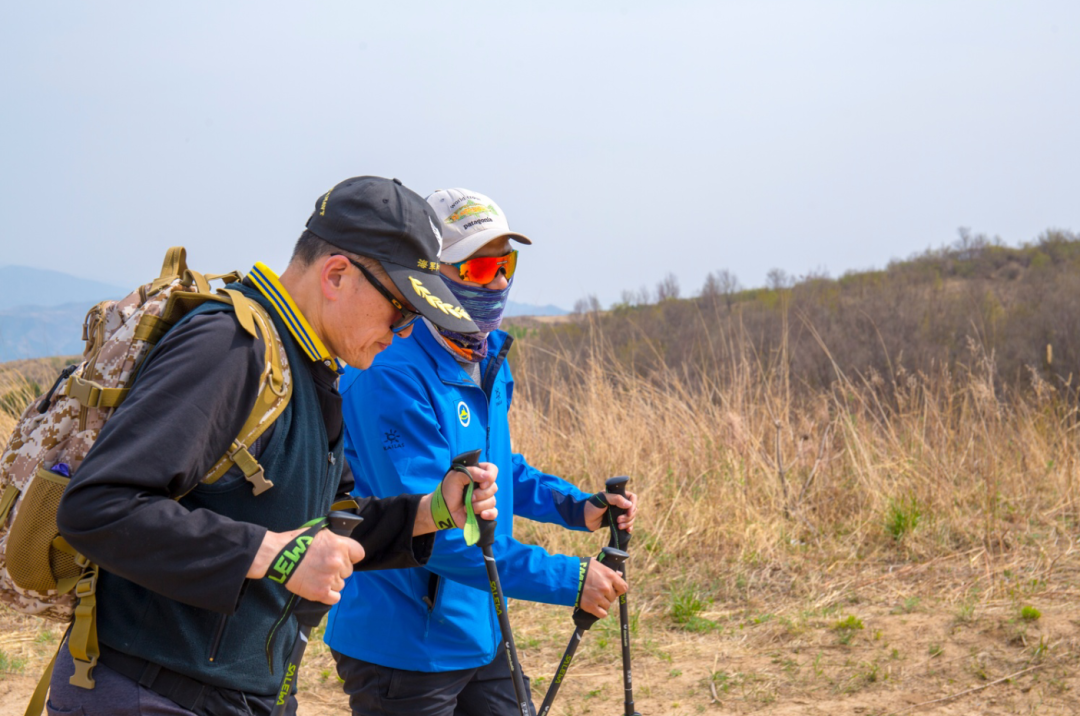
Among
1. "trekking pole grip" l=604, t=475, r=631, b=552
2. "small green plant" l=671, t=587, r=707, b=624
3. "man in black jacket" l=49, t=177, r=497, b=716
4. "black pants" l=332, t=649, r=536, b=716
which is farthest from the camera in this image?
"small green plant" l=671, t=587, r=707, b=624

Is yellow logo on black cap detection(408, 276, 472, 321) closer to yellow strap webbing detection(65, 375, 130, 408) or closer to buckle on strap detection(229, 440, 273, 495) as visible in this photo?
buckle on strap detection(229, 440, 273, 495)

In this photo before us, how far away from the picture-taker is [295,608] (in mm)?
1761

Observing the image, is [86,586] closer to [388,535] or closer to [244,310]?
[244,310]

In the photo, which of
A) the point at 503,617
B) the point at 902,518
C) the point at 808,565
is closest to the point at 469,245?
the point at 503,617

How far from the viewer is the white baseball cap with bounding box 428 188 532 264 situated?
2746 mm

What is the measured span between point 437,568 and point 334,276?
962 millimetres

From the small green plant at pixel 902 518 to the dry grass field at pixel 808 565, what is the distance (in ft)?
0.04

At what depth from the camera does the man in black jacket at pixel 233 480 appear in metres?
1.44

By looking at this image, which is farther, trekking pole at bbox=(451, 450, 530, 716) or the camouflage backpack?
trekking pole at bbox=(451, 450, 530, 716)

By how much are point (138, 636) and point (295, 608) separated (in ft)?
0.97

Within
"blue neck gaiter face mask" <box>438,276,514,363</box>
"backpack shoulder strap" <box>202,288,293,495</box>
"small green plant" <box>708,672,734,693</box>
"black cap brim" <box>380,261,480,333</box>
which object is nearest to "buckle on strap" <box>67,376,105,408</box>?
"backpack shoulder strap" <box>202,288,293,495</box>

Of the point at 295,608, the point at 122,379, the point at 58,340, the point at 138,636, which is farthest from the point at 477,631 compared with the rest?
the point at 58,340

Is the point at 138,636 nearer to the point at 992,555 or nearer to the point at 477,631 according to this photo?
the point at 477,631

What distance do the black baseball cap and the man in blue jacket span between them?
57 cm
